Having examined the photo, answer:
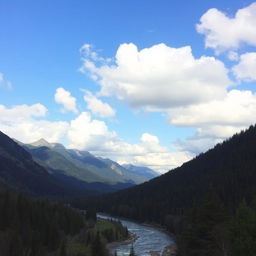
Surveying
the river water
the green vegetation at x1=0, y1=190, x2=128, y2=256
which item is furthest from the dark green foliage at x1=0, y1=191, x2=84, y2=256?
the river water

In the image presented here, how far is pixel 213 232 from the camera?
4909 cm

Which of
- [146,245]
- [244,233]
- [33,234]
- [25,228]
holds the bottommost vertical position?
[146,245]

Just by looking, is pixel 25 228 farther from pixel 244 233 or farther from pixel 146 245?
pixel 244 233

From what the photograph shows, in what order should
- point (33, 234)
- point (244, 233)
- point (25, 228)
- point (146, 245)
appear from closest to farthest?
point (244, 233), point (33, 234), point (25, 228), point (146, 245)

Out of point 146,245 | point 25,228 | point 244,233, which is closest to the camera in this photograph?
point 244,233

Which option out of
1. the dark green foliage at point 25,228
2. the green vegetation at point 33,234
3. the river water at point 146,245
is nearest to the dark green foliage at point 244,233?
the green vegetation at point 33,234

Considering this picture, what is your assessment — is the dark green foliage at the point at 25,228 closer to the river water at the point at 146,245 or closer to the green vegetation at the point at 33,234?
the green vegetation at the point at 33,234

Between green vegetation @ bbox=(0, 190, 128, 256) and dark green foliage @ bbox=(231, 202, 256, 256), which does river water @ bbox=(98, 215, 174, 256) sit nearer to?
green vegetation @ bbox=(0, 190, 128, 256)

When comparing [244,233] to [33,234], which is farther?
[33,234]

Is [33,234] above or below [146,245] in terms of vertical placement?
above

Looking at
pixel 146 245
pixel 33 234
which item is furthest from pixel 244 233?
pixel 146 245

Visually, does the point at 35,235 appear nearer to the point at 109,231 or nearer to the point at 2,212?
the point at 2,212

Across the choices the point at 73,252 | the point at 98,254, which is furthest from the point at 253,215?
the point at 73,252

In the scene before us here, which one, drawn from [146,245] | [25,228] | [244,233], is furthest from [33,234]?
[244,233]
